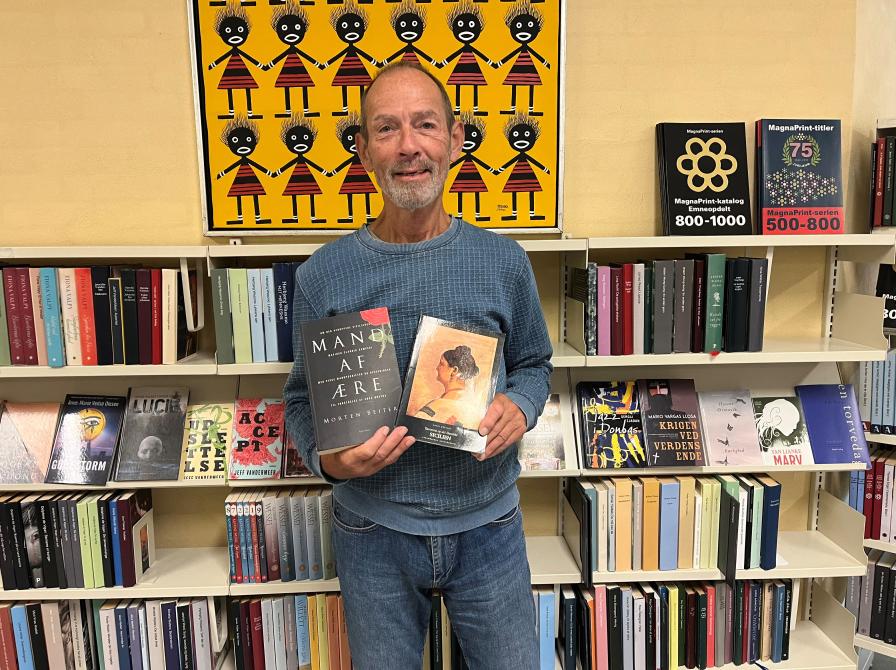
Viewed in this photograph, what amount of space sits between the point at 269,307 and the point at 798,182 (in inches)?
70.8

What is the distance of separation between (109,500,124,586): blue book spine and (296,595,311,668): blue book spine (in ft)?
1.90

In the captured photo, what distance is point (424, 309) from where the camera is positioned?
4.33 feet

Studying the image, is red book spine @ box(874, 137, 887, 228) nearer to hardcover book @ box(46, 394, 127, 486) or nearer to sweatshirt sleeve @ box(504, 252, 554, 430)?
sweatshirt sleeve @ box(504, 252, 554, 430)

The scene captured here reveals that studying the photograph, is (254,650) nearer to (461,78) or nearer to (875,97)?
(461,78)

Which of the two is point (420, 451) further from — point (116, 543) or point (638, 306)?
point (116, 543)

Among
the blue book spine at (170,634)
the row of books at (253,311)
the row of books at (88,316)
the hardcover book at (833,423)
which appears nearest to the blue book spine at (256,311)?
the row of books at (253,311)

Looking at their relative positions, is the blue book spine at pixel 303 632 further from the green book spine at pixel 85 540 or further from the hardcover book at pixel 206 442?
the green book spine at pixel 85 540

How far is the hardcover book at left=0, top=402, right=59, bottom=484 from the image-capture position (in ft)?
6.48

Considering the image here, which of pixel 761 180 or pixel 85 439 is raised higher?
pixel 761 180

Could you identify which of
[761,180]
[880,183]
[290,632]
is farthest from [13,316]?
[880,183]

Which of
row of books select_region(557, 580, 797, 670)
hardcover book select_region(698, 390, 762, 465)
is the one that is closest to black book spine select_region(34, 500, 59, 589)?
row of books select_region(557, 580, 797, 670)

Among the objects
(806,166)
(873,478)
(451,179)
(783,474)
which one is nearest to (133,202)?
(451,179)

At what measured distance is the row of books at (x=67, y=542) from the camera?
1.94 m

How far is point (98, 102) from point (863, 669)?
11.9 feet
